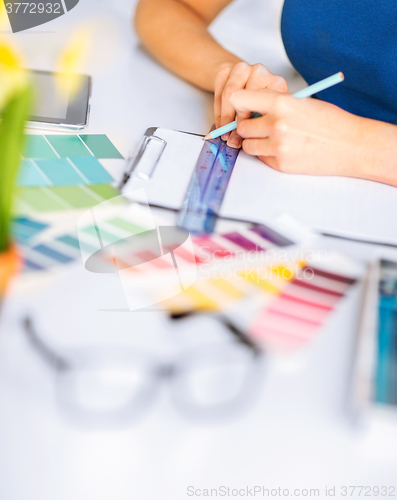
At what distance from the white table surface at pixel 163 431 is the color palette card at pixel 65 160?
0.13 meters

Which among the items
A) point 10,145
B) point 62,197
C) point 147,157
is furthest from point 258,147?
point 10,145

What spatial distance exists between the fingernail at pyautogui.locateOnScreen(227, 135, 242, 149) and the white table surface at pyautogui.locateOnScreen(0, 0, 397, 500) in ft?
0.86

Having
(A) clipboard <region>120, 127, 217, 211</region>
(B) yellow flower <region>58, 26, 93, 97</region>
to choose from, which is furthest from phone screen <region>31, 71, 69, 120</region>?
(A) clipboard <region>120, 127, 217, 211</region>

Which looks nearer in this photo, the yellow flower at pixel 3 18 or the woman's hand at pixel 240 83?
the woman's hand at pixel 240 83

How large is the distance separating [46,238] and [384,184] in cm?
41

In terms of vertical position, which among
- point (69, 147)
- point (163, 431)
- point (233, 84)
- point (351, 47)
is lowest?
point (163, 431)

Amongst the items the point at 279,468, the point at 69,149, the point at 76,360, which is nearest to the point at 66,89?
the point at 69,149

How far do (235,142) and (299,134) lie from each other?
8cm

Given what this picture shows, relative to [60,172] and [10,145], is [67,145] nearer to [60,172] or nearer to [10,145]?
[60,172]

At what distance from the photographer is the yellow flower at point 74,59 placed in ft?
2.02

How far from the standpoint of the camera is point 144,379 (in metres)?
0.31

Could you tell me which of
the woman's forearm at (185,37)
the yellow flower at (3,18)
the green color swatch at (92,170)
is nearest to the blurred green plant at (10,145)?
the green color swatch at (92,170)

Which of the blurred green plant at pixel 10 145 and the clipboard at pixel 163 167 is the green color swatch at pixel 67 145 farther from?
the blurred green plant at pixel 10 145

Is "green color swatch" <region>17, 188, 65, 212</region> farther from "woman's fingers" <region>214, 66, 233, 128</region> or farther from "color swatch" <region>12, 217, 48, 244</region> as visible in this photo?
"woman's fingers" <region>214, 66, 233, 128</region>
